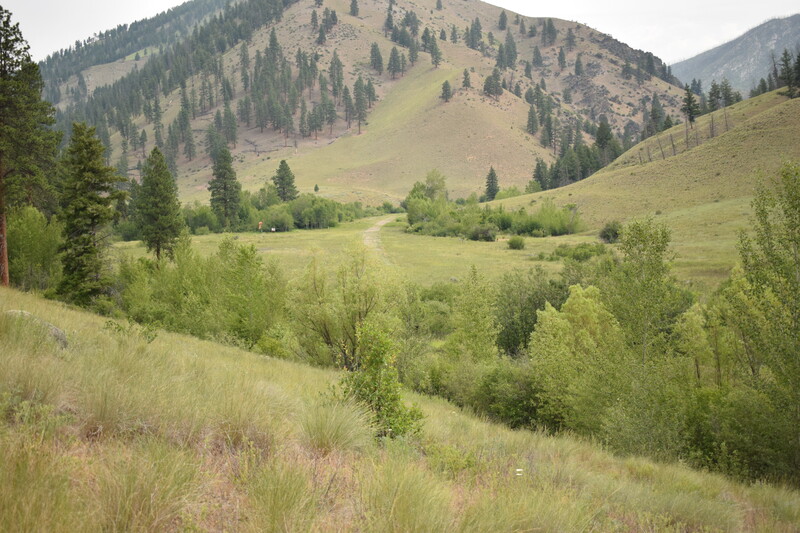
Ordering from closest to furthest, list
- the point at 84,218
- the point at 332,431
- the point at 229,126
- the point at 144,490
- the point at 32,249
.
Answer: the point at 144,490 < the point at 332,431 < the point at 84,218 < the point at 32,249 < the point at 229,126

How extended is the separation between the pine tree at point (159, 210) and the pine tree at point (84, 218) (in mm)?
14549

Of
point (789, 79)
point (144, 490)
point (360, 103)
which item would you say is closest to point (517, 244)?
point (144, 490)

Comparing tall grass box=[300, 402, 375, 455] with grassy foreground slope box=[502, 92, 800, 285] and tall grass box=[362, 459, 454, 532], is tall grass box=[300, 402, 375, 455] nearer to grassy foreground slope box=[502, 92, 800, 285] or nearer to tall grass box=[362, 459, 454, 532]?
tall grass box=[362, 459, 454, 532]

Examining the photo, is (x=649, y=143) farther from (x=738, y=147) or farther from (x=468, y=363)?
(x=468, y=363)

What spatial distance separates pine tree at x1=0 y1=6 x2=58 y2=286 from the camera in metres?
22.9

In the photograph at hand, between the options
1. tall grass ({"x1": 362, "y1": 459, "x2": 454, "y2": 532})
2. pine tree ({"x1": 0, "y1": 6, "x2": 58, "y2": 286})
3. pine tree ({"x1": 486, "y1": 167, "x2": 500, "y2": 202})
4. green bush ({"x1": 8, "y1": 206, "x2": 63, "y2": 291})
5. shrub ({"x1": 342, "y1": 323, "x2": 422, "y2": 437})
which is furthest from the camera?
pine tree ({"x1": 486, "y1": 167, "x2": 500, "y2": 202})

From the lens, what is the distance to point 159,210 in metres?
42.5

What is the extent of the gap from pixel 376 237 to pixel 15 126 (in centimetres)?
6273

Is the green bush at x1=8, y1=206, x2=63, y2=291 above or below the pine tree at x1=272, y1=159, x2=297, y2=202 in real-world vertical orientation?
below

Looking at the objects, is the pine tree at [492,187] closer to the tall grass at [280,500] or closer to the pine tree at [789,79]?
the pine tree at [789,79]

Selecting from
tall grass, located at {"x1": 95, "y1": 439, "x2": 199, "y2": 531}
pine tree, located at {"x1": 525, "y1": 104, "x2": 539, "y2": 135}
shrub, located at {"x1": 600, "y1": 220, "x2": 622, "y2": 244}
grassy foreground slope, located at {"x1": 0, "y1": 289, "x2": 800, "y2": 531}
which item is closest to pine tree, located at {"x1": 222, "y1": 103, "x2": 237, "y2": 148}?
pine tree, located at {"x1": 525, "y1": 104, "x2": 539, "y2": 135}

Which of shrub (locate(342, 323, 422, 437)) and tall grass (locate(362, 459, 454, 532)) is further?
shrub (locate(342, 323, 422, 437))

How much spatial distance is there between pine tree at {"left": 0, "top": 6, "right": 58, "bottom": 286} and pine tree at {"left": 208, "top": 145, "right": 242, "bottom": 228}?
60705mm

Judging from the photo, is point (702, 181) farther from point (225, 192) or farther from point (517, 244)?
point (225, 192)
